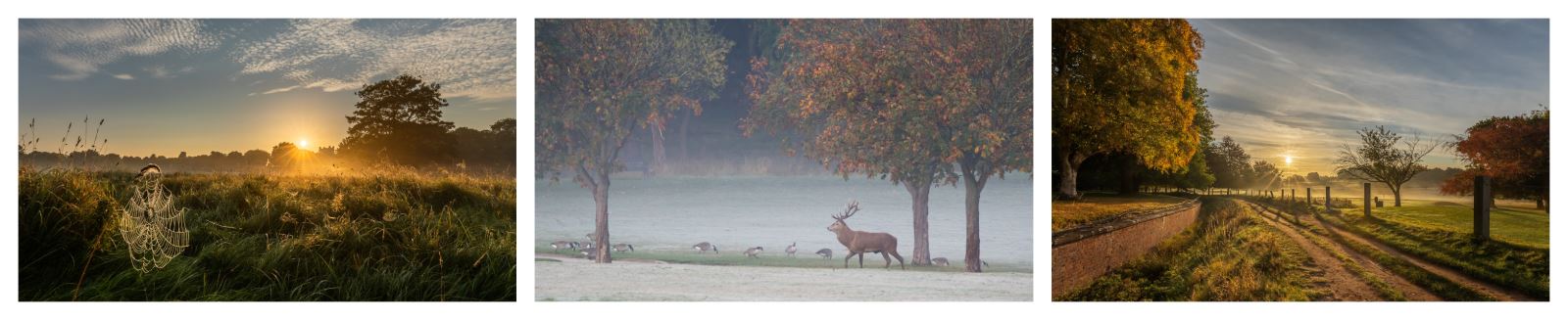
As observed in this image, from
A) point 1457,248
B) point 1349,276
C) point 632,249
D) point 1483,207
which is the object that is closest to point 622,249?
point 632,249

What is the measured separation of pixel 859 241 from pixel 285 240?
429cm

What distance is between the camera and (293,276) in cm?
749

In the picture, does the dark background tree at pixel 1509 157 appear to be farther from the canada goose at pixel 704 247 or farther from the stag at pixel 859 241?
the canada goose at pixel 704 247

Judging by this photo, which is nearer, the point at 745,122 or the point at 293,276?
the point at 293,276

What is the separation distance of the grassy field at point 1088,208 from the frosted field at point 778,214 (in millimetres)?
201

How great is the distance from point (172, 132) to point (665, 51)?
3828mm

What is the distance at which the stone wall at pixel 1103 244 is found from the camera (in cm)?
777

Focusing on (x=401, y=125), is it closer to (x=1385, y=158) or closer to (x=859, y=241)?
(x=859, y=241)

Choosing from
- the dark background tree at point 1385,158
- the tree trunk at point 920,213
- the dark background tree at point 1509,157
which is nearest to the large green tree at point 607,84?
the tree trunk at point 920,213

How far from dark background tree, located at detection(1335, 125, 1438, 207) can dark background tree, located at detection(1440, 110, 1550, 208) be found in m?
0.27

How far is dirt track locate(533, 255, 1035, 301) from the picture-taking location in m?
7.82

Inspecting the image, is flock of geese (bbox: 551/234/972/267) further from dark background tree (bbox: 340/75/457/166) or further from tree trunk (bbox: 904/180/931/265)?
dark background tree (bbox: 340/75/457/166)
